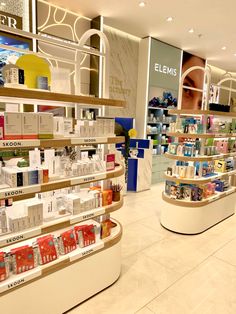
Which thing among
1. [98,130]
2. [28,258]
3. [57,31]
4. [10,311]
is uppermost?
[57,31]

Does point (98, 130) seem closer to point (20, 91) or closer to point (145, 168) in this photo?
point (20, 91)

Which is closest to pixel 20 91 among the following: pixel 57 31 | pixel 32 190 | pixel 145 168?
pixel 32 190

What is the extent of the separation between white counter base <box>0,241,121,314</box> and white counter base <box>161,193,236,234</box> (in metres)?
1.51

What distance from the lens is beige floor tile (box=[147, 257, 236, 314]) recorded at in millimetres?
2287

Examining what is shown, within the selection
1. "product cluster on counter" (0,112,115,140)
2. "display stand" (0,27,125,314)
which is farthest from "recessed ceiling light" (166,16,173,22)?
"product cluster on counter" (0,112,115,140)

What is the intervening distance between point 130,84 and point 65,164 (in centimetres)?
485

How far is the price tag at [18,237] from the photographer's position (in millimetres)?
1698

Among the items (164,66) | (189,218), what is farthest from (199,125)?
(164,66)

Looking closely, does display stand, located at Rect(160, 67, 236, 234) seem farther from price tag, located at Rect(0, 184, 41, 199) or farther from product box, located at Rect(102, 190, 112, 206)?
price tag, located at Rect(0, 184, 41, 199)

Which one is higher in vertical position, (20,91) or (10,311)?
(20,91)

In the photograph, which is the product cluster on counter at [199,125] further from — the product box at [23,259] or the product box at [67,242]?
the product box at [23,259]

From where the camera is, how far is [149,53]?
638cm

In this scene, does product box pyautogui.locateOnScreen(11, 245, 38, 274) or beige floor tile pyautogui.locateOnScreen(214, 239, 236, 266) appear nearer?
product box pyautogui.locateOnScreen(11, 245, 38, 274)

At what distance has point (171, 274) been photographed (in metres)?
2.79
